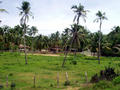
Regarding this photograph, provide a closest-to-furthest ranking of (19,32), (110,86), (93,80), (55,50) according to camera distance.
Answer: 1. (110,86)
2. (93,80)
3. (19,32)
4. (55,50)

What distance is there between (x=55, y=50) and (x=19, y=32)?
2374cm

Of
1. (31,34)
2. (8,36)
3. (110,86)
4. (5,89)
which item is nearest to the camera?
(110,86)

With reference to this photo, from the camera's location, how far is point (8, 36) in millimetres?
62594

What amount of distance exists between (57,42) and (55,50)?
13.9ft

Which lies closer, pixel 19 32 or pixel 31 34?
pixel 19 32

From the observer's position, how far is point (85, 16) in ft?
101

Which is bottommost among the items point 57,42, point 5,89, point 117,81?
point 5,89

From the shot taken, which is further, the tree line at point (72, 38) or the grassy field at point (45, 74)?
the tree line at point (72, 38)

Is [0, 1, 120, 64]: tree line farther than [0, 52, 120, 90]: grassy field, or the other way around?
[0, 1, 120, 64]: tree line

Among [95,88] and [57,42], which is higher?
[57,42]

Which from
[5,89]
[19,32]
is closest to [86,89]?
[5,89]

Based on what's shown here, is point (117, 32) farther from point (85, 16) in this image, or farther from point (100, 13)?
point (85, 16)

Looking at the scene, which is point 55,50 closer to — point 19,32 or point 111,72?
point 19,32

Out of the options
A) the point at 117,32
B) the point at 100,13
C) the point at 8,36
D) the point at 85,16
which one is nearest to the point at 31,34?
the point at 8,36
